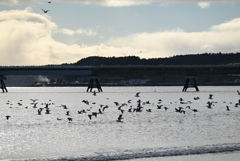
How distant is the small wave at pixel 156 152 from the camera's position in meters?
31.0

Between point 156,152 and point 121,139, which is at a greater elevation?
point 121,139

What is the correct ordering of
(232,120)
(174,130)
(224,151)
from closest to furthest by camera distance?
(224,151), (174,130), (232,120)

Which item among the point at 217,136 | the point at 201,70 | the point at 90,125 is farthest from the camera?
the point at 201,70

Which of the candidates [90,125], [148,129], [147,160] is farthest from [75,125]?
[147,160]

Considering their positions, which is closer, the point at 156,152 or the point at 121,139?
the point at 156,152

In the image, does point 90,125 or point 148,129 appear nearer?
point 148,129

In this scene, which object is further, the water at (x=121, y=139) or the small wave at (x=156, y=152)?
the water at (x=121, y=139)

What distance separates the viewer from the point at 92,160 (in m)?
30.5

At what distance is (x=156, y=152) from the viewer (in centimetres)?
3272

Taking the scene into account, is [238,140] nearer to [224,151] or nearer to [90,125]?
[224,151]

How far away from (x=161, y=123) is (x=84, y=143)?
16950mm

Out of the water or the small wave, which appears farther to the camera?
the water

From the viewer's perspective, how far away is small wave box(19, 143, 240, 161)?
31047 mm

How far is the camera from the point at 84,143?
36969mm
